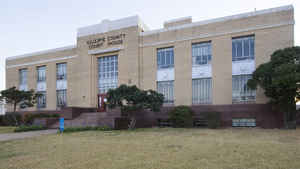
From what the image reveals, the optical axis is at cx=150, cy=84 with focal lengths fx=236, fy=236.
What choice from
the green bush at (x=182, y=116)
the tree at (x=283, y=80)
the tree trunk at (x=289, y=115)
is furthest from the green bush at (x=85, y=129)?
the tree trunk at (x=289, y=115)

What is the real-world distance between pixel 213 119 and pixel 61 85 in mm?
20063

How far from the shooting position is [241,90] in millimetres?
21000

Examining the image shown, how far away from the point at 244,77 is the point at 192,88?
4.81 metres

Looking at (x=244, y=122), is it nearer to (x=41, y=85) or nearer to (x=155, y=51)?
(x=155, y=51)

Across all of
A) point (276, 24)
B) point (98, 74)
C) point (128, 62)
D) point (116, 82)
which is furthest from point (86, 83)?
point (276, 24)

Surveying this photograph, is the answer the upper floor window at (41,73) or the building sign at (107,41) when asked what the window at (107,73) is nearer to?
the building sign at (107,41)

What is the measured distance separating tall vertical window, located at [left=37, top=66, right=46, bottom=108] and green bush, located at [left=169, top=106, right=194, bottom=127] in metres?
19.3

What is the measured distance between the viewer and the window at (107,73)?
88.7 ft

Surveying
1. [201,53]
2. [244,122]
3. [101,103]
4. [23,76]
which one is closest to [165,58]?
[201,53]

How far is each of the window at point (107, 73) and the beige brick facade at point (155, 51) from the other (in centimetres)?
53

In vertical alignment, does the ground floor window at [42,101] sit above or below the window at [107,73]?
below

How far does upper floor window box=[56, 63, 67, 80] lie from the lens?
100ft

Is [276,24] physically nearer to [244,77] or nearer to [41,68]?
[244,77]

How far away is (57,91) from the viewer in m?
30.8
